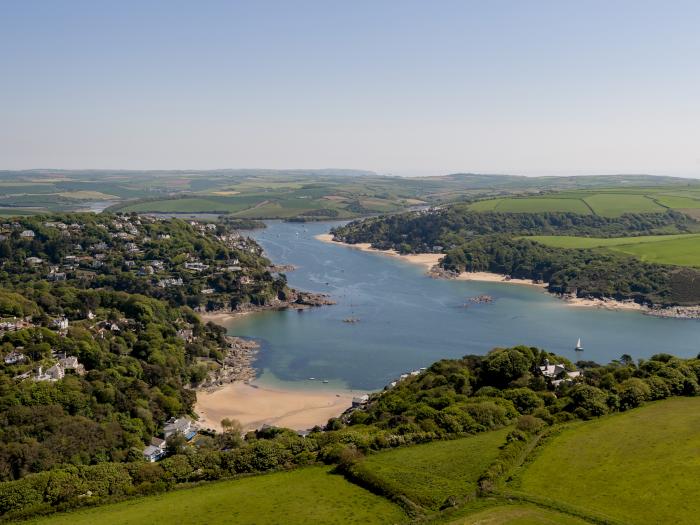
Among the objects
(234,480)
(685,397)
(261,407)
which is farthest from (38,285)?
(685,397)

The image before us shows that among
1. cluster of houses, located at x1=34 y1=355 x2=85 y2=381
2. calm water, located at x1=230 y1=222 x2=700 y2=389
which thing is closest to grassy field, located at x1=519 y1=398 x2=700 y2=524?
calm water, located at x1=230 y1=222 x2=700 y2=389

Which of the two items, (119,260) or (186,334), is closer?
(186,334)

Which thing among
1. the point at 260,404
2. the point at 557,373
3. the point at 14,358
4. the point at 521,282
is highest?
the point at 557,373

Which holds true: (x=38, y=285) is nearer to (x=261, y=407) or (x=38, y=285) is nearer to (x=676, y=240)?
(x=261, y=407)

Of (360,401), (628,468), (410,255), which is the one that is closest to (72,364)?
(360,401)

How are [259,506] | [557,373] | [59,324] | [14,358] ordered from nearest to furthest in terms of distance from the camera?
1. [259,506]
2. [557,373]
3. [14,358]
4. [59,324]

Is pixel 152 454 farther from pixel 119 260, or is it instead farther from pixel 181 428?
pixel 119 260

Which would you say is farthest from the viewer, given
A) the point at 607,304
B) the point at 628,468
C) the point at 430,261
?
the point at 430,261
